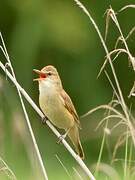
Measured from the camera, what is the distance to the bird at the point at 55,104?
5535 millimetres

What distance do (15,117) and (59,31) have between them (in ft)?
23.8

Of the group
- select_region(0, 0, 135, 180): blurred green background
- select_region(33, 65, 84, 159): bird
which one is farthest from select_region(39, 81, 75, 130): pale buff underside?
select_region(0, 0, 135, 180): blurred green background

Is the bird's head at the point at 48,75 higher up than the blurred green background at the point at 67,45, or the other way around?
the bird's head at the point at 48,75

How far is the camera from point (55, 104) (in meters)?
5.70

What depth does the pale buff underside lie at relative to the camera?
5.57 meters

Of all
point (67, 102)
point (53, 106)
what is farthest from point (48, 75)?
point (67, 102)

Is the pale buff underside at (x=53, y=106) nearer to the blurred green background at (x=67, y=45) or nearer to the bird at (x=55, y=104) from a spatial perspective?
the bird at (x=55, y=104)

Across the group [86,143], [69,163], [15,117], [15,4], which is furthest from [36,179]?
[15,4]

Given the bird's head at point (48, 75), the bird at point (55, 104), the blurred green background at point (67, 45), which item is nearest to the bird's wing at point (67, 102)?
the bird at point (55, 104)

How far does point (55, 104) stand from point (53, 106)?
4 cm

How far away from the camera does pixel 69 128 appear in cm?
594

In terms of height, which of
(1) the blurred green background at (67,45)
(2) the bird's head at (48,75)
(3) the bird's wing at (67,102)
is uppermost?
(2) the bird's head at (48,75)

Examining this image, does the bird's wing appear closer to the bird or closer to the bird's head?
the bird

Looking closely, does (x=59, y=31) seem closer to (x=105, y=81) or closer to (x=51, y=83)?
(x=105, y=81)
